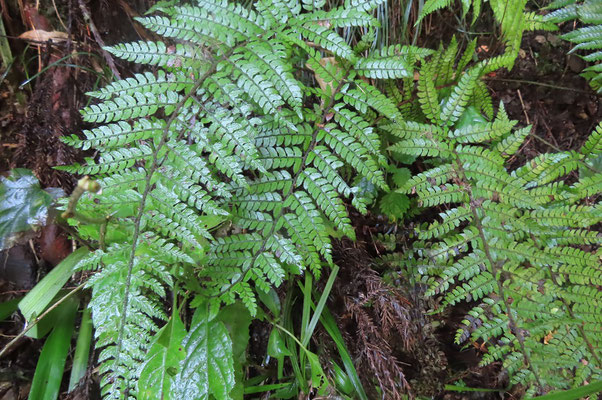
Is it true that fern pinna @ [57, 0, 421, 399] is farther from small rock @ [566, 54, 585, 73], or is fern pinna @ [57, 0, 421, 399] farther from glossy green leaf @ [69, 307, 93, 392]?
small rock @ [566, 54, 585, 73]

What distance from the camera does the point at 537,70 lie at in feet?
8.43

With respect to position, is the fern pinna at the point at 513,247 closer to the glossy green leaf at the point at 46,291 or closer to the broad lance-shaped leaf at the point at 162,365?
the broad lance-shaped leaf at the point at 162,365

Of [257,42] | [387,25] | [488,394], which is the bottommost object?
[488,394]

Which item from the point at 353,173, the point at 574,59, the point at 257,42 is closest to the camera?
the point at 257,42

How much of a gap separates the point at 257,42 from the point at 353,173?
0.88 meters

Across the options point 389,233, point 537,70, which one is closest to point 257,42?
point 389,233

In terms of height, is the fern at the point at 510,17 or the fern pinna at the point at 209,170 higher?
the fern at the point at 510,17

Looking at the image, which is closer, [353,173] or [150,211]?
[150,211]

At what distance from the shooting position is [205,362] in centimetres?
170

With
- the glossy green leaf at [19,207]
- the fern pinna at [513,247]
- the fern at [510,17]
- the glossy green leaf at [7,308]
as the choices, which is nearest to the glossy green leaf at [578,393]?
the fern pinna at [513,247]

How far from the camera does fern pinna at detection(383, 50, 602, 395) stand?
5.84ft

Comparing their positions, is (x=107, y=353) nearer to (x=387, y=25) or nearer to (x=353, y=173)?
(x=353, y=173)

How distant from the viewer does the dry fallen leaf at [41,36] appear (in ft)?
8.20

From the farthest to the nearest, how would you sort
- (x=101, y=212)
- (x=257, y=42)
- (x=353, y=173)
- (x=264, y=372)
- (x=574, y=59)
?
1. (x=574, y=59)
2. (x=353, y=173)
3. (x=264, y=372)
4. (x=257, y=42)
5. (x=101, y=212)
